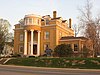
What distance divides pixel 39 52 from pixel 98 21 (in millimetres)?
22273

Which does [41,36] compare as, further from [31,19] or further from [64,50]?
[64,50]

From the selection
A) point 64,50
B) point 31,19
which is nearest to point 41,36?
point 31,19

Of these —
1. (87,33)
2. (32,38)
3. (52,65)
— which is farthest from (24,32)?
(52,65)

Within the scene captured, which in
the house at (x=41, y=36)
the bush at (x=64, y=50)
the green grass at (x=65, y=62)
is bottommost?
the green grass at (x=65, y=62)

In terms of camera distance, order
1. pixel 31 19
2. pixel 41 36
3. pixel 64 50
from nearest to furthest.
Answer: pixel 64 50 < pixel 31 19 < pixel 41 36

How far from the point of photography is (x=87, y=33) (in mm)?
46688

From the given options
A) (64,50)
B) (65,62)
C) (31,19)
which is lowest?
(65,62)

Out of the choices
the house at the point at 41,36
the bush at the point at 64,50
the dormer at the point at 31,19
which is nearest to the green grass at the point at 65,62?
the bush at the point at 64,50

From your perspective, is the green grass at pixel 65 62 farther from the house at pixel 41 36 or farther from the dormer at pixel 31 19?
the dormer at pixel 31 19

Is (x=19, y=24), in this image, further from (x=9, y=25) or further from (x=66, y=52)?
(x=66, y=52)

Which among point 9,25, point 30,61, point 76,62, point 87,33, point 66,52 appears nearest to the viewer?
point 76,62

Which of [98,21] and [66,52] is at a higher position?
[98,21]

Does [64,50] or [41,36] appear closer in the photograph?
[64,50]

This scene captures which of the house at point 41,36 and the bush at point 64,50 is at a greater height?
the house at point 41,36
